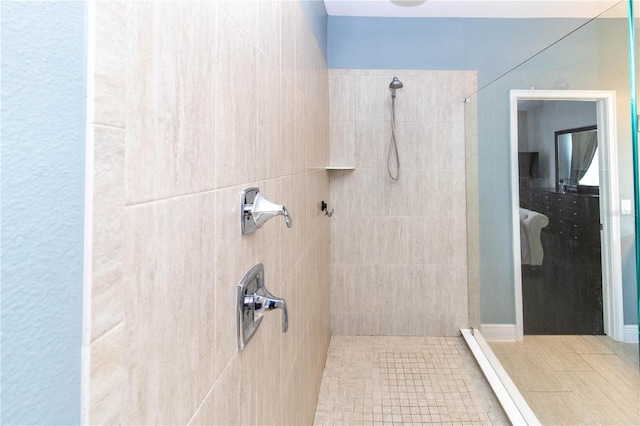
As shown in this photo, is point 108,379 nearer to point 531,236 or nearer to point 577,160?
point 577,160

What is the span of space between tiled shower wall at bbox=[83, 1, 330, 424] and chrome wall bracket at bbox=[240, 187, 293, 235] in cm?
3

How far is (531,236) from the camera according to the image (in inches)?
83.1

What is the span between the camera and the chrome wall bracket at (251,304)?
32.4 inches

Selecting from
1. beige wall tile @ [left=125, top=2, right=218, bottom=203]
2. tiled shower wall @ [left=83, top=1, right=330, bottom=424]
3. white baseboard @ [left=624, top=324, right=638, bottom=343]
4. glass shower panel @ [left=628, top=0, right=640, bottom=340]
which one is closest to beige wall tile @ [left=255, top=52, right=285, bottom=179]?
tiled shower wall @ [left=83, top=1, right=330, bottom=424]

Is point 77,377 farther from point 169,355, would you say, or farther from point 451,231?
point 451,231

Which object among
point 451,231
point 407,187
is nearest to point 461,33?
point 407,187

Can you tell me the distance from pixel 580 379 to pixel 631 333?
33cm

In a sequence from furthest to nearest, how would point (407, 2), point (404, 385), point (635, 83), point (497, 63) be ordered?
point (497, 63) < point (407, 2) < point (404, 385) < point (635, 83)

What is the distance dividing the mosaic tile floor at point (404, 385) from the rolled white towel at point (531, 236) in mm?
810

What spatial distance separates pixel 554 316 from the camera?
1849 mm

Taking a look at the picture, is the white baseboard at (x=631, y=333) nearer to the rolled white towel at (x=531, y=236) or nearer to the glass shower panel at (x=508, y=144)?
the glass shower panel at (x=508, y=144)

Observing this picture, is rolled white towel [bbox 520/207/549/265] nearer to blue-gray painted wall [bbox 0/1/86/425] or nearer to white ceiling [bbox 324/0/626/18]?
white ceiling [bbox 324/0/626/18]

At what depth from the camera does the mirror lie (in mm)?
1562

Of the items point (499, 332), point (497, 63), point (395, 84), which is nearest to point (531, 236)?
point (499, 332)
